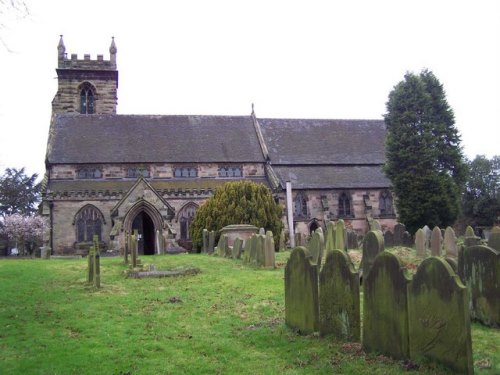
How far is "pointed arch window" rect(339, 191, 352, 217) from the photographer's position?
38.5 meters

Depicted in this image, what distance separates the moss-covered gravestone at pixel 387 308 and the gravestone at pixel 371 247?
289cm

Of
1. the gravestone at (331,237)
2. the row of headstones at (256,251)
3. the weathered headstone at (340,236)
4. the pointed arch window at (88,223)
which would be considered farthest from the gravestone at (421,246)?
the pointed arch window at (88,223)

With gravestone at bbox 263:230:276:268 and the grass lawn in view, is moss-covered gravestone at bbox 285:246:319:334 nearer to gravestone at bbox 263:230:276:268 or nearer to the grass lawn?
the grass lawn

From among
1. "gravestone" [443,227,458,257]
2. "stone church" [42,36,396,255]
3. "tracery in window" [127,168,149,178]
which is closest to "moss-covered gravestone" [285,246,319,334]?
Result: "gravestone" [443,227,458,257]

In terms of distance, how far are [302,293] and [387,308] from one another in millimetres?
1883

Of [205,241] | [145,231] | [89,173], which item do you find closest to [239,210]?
[205,241]

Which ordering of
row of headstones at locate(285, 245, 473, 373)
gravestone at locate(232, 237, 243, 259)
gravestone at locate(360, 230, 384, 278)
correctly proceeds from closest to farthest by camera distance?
1. row of headstones at locate(285, 245, 473, 373)
2. gravestone at locate(360, 230, 384, 278)
3. gravestone at locate(232, 237, 243, 259)

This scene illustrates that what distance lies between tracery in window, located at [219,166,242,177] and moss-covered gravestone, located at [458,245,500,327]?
30.1 m

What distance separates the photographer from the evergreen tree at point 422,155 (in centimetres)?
3366

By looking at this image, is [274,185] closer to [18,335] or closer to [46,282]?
[46,282]

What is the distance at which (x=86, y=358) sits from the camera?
698 cm

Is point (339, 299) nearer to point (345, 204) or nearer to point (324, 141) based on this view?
point (345, 204)

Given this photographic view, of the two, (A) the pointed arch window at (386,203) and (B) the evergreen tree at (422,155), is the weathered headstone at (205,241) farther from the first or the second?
(A) the pointed arch window at (386,203)

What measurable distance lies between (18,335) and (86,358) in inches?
77.6
